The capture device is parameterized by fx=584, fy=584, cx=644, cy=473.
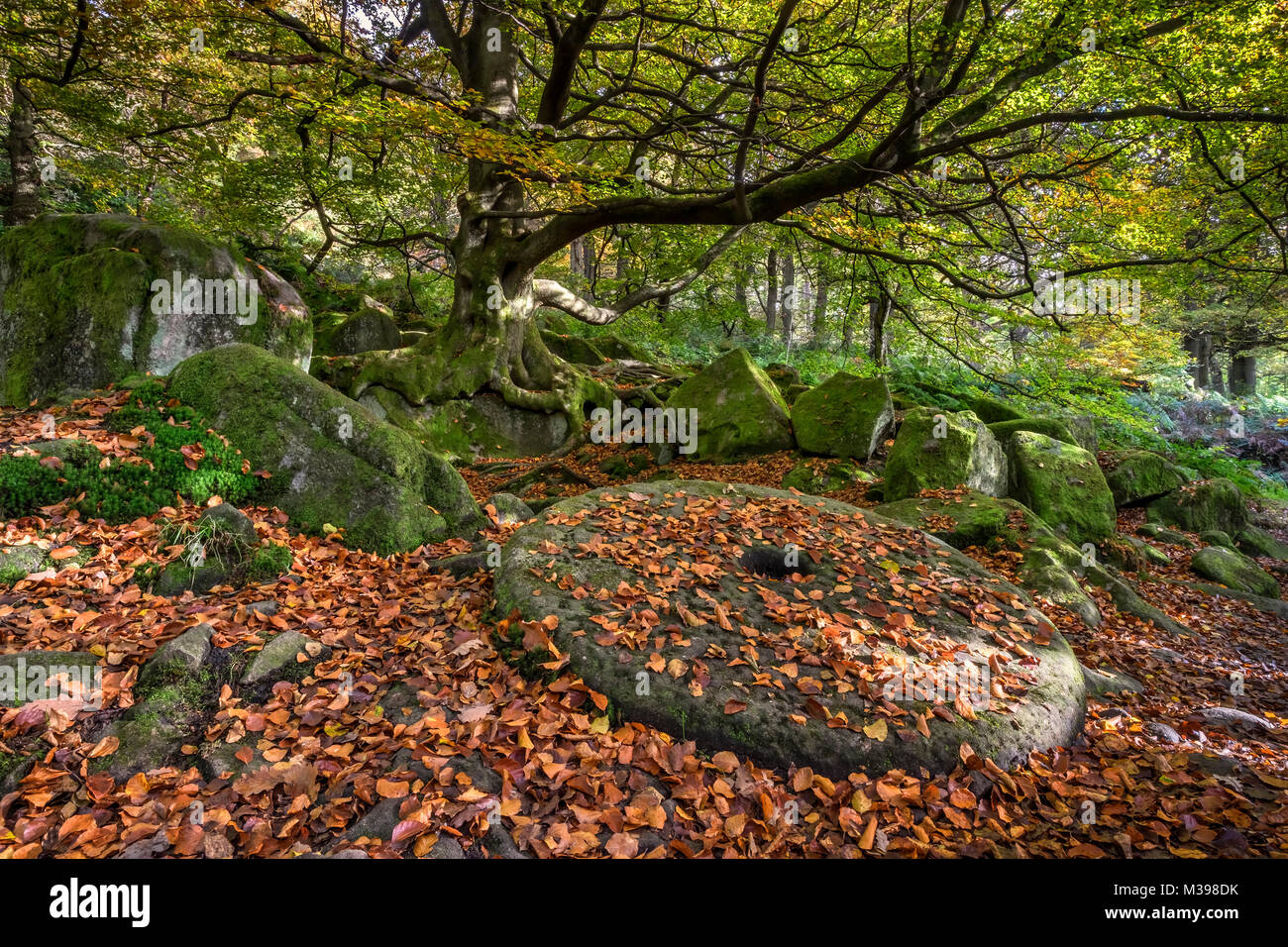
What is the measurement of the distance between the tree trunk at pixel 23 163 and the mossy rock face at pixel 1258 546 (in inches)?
855

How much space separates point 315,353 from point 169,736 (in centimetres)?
1080

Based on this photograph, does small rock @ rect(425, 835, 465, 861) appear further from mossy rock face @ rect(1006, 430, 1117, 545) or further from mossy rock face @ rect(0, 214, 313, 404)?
mossy rock face @ rect(1006, 430, 1117, 545)

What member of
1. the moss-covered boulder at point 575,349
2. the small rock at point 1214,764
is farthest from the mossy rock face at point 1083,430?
the moss-covered boulder at point 575,349

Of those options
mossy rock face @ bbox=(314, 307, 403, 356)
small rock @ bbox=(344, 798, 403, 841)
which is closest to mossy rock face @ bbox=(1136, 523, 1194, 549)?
small rock @ bbox=(344, 798, 403, 841)

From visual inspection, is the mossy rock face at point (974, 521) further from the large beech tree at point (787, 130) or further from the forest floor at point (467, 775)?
the forest floor at point (467, 775)

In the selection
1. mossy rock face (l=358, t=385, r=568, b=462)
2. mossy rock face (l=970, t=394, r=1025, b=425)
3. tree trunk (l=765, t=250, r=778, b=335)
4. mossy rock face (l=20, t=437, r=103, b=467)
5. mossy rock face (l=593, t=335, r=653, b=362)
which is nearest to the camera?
mossy rock face (l=20, t=437, r=103, b=467)

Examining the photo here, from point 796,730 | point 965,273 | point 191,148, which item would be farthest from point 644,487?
point 191,148

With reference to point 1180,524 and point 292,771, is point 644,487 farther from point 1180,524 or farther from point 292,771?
point 1180,524

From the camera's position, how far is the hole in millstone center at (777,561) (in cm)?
483

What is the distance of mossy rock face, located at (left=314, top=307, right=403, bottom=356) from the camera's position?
12.3 m

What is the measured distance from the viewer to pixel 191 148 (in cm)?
1027

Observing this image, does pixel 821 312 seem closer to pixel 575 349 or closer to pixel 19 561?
pixel 575 349

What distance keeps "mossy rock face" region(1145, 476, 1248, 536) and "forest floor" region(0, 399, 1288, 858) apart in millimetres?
7601

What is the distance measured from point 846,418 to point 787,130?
440 centimetres
